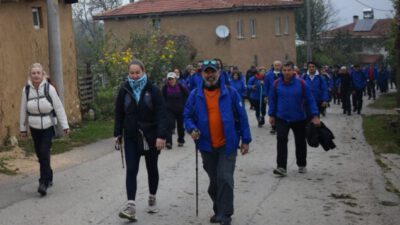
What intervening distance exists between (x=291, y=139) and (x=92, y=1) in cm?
4954

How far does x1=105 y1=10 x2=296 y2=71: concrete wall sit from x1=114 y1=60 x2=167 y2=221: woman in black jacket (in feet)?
107

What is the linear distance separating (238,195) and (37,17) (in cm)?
994

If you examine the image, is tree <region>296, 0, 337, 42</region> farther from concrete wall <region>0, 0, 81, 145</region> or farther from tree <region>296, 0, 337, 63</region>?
concrete wall <region>0, 0, 81, 145</region>

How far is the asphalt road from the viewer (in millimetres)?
8039

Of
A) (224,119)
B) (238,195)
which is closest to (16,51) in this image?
(238,195)

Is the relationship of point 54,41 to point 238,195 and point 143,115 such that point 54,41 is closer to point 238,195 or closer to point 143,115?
point 238,195

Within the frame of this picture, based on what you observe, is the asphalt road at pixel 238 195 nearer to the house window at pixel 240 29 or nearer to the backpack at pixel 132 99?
the backpack at pixel 132 99

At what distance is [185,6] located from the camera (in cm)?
4284

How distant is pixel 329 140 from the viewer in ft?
36.1

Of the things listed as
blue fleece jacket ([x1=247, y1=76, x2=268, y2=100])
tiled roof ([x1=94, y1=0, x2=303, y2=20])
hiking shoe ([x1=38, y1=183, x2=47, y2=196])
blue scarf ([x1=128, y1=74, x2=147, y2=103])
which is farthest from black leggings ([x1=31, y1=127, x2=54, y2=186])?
tiled roof ([x1=94, y1=0, x2=303, y2=20])

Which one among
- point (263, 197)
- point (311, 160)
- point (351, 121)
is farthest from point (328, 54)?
point (263, 197)

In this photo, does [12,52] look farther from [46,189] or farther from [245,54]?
[245,54]

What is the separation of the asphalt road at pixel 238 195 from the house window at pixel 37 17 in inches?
212

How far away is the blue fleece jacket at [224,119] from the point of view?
743cm
